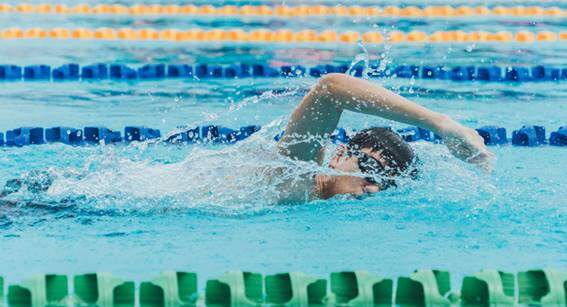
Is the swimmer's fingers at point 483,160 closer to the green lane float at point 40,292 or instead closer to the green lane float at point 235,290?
the green lane float at point 235,290

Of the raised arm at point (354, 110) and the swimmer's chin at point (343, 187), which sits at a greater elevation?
the raised arm at point (354, 110)

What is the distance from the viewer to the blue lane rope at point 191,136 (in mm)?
5262

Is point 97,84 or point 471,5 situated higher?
point 471,5

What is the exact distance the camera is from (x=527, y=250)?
3.48m

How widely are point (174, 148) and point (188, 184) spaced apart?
1477 mm

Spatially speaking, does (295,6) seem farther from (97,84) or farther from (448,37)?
(97,84)

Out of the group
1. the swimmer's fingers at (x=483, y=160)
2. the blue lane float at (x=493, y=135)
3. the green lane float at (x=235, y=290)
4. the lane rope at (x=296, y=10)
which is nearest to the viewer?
the green lane float at (x=235, y=290)

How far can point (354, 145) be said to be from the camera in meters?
3.40

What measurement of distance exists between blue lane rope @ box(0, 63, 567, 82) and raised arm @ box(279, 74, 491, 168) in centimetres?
362

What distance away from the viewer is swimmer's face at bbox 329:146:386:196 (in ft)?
11.1

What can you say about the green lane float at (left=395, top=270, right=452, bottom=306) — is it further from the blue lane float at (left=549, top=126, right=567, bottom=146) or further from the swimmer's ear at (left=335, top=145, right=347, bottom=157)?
the blue lane float at (left=549, top=126, right=567, bottom=146)

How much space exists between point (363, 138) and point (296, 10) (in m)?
6.97

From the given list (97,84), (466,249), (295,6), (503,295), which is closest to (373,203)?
(466,249)

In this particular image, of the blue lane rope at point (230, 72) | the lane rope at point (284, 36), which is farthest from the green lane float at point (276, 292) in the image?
the lane rope at point (284, 36)
